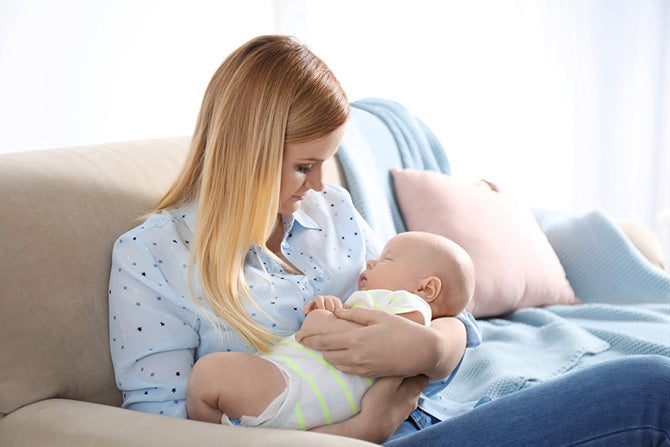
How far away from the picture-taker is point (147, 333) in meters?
1.10

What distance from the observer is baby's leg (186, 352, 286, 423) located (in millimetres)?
1032

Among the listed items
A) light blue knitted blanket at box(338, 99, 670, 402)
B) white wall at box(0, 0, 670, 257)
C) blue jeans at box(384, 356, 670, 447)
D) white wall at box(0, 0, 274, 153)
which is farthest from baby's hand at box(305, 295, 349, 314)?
white wall at box(0, 0, 670, 257)

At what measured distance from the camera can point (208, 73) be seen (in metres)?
2.60

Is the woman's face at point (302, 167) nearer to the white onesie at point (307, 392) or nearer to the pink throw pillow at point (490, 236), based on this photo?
the white onesie at point (307, 392)

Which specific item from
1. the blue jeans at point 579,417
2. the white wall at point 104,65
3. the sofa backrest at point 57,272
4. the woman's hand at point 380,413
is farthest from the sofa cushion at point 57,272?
the white wall at point 104,65

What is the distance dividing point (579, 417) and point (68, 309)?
81cm

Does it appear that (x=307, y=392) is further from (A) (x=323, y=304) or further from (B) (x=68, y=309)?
(B) (x=68, y=309)

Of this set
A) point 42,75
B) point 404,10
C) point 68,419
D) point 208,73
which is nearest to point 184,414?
point 68,419

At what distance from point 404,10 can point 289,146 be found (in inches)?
86.3

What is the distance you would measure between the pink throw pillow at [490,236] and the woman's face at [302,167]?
0.75 meters

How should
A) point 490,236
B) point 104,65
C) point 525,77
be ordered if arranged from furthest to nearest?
point 525,77 → point 104,65 → point 490,236

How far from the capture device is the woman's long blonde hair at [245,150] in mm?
1158

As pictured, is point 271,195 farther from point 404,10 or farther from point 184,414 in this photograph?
point 404,10

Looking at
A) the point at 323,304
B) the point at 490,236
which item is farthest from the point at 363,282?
the point at 490,236
